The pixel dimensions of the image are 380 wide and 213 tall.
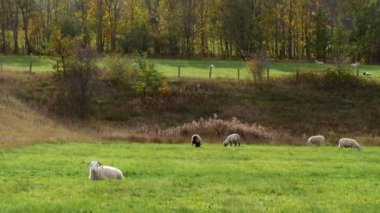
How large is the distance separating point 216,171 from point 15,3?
81458mm

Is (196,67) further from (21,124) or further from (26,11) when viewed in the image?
(21,124)

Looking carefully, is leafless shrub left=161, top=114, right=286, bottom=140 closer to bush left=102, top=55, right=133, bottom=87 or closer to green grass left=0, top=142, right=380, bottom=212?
green grass left=0, top=142, right=380, bottom=212

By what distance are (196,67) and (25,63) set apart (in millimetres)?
22961

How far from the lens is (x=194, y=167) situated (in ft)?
88.3

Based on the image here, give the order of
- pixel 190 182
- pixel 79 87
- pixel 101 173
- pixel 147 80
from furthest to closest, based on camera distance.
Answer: pixel 147 80 < pixel 79 87 < pixel 101 173 < pixel 190 182

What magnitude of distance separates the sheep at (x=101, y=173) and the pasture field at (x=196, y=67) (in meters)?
48.6

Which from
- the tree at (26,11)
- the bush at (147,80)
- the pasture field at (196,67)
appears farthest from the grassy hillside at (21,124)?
the tree at (26,11)

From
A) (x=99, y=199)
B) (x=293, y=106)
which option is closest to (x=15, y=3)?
(x=293, y=106)

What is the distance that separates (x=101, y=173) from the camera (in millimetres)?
22562

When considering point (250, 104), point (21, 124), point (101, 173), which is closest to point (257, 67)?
point (250, 104)

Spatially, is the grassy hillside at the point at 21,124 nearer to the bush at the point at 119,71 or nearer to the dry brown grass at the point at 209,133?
the dry brown grass at the point at 209,133

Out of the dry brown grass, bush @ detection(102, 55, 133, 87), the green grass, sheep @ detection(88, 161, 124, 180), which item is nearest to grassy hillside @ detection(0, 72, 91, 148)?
the dry brown grass

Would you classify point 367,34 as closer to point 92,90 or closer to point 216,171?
point 92,90

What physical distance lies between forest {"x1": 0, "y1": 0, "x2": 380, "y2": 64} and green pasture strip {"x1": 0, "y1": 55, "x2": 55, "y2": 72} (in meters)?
9.48
